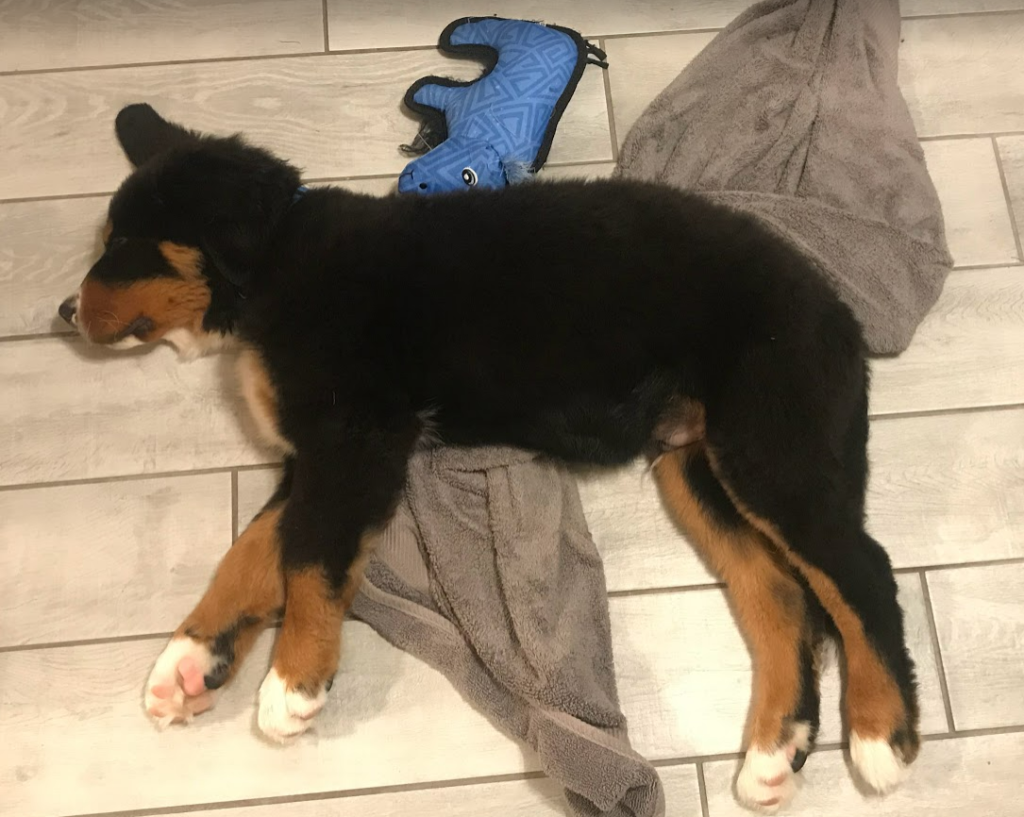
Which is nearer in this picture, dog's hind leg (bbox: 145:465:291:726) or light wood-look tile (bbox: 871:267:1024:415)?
dog's hind leg (bbox: 145:465:291:726)

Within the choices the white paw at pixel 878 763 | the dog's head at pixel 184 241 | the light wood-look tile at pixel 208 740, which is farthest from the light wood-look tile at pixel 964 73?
the light wood-look tile at pixel 208 740

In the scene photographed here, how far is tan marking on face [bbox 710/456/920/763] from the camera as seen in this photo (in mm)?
1862

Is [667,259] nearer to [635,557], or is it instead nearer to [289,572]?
[635,557]

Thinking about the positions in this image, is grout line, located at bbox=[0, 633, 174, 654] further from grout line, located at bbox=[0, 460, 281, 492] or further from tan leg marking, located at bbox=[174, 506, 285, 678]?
grout line, located at bbox=[0, 460, 281, 492]

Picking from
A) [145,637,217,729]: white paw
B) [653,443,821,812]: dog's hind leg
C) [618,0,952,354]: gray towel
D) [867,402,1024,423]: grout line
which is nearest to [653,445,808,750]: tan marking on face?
[653,443,821,812]: dog's hind leg

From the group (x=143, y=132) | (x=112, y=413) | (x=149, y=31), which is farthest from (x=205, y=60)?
(x=112, y=413)

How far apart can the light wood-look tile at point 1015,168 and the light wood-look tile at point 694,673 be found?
102cm

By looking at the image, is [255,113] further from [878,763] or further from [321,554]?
[878,763]

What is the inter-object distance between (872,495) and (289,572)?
1.30m

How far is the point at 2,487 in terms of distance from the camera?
7.07 ft

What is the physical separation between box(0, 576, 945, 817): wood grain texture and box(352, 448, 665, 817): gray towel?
74 mm

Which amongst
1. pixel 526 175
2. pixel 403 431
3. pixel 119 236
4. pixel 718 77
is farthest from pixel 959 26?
pixel 119 236

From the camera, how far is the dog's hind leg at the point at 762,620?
1.89 m

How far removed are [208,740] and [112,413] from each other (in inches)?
31.0
